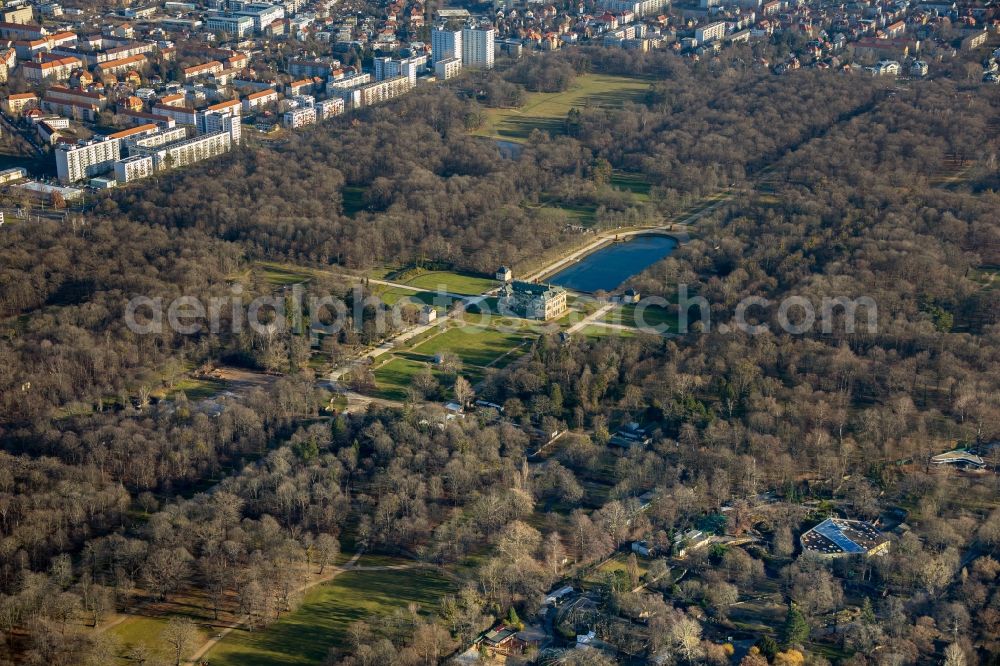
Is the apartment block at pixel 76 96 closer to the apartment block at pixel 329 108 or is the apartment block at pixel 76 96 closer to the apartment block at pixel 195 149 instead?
the apartment block at pixel 195 149

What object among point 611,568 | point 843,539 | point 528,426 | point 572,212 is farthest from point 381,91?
point 843,539

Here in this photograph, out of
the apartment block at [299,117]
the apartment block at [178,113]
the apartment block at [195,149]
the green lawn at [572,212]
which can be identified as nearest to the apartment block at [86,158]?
the apartment block at [195,149]

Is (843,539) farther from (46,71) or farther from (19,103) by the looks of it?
(46,71)

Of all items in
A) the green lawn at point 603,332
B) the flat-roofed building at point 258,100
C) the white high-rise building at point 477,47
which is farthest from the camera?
the white high-rise building at point 477,47

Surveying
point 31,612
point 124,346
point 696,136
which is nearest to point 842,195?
point 696,136

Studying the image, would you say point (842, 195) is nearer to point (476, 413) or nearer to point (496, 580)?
point (476, 413)
